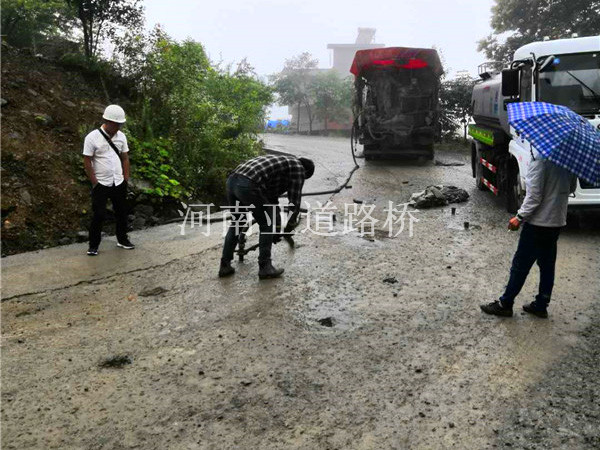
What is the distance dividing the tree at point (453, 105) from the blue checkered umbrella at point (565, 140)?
15.1 metres

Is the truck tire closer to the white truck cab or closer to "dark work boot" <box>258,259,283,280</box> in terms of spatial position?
the white truck cab

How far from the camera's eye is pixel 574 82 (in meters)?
6.90

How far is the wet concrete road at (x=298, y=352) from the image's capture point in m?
2.86

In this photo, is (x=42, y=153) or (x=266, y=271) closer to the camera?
(x=266, y=271)

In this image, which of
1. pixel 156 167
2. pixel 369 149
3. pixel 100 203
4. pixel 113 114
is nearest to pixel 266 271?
pixel 100 203

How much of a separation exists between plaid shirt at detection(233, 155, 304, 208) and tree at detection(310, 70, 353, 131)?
30.8 m

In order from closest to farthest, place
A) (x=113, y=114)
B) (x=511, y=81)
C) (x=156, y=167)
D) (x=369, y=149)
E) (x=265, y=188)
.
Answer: (x=265, y=188)
(x=113, y=114)
(x=511, y=81)
(x=156, y=167)
(x=369, y=149)

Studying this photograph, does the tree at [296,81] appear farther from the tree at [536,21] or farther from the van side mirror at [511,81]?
the van side mirror at [511,81]

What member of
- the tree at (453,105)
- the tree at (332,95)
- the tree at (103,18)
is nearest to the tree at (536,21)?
the tree at (453,105)

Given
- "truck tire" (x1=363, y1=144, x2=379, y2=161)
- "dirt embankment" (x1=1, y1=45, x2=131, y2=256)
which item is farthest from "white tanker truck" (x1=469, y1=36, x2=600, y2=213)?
"dirt embankment" (x1=1, y1=45, x2=131, y2=256)

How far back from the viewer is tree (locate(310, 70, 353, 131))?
35156 mm

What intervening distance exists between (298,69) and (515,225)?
35.8 metres

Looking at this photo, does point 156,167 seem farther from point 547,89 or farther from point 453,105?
point 453,105

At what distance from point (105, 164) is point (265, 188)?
2108 millimetres
